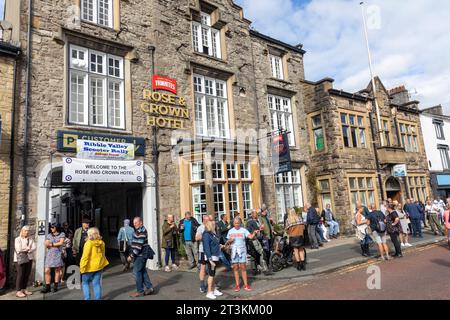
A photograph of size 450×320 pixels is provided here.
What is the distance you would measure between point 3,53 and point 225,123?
28.4 ft

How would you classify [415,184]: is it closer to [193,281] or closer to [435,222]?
[435,222]

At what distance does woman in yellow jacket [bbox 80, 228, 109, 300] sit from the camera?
665cm

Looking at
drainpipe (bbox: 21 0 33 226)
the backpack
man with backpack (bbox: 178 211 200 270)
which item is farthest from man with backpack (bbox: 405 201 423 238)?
drainpipe (bbox: 21 0 33 226)

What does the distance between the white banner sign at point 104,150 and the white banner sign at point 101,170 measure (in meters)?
0.19

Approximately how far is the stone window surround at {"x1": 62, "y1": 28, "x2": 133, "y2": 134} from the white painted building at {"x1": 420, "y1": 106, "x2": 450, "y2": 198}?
23310 mm

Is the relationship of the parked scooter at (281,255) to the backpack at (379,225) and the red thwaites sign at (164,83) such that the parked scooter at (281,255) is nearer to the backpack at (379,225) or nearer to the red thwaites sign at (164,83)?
the backpack at (379,225)

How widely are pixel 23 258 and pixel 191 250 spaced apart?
→ 16.2 ft

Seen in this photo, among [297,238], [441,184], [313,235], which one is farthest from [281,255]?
[441,184]

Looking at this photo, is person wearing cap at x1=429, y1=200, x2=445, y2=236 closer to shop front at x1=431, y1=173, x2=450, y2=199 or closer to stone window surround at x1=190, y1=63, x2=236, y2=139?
shop front at x1=431, y1=173, x2=450, y2=199

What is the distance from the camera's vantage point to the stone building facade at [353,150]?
58.2 ft

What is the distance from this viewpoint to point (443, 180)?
25.7 meters

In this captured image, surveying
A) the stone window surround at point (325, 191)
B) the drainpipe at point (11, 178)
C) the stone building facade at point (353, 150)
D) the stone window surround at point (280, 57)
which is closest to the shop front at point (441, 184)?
the stone building facade at point (353, 150)
